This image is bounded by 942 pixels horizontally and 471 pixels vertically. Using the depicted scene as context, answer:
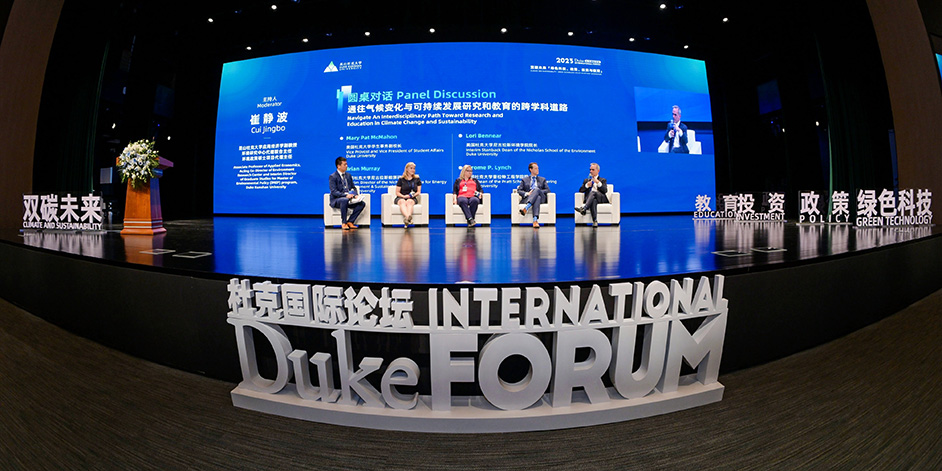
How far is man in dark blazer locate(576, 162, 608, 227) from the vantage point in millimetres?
5590

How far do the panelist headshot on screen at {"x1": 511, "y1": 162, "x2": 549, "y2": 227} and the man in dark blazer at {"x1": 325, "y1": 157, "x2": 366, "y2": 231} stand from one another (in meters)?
2.30

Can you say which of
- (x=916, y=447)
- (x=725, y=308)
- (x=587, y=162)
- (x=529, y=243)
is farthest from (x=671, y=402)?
(x=587, y=162)

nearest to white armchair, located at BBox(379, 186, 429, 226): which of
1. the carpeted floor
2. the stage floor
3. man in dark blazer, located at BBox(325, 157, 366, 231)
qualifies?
man in dark blazer, located at BBox(325, 157, 366, 231)

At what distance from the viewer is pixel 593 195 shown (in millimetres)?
5582

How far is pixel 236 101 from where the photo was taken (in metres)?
7.85

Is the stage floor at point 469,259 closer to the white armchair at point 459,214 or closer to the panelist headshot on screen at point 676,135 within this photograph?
the white armchair at point 459,214

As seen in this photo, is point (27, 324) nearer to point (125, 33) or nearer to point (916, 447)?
point (916, 447)

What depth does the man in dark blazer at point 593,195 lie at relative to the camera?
5.59 metres

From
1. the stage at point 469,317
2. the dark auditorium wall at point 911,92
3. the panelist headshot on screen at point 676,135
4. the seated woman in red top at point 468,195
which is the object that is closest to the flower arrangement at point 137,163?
the stage at point 469,317

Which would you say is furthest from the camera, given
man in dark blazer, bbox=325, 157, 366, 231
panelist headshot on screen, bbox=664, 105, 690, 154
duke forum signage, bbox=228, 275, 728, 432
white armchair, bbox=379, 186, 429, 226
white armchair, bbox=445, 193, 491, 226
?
panelist headshot on screen, bbox=664, 105, 690, 154

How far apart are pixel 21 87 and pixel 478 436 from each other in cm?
830

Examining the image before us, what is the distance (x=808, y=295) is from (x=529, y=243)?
189cm

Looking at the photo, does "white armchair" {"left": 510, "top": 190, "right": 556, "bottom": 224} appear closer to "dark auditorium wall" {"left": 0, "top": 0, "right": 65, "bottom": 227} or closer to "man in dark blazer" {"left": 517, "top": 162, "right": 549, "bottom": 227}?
"man in dark blazer" {"left": 517, "top": 162, "right": 549, "bottom": 227}

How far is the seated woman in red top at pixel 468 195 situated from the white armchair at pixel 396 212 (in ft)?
1.62
